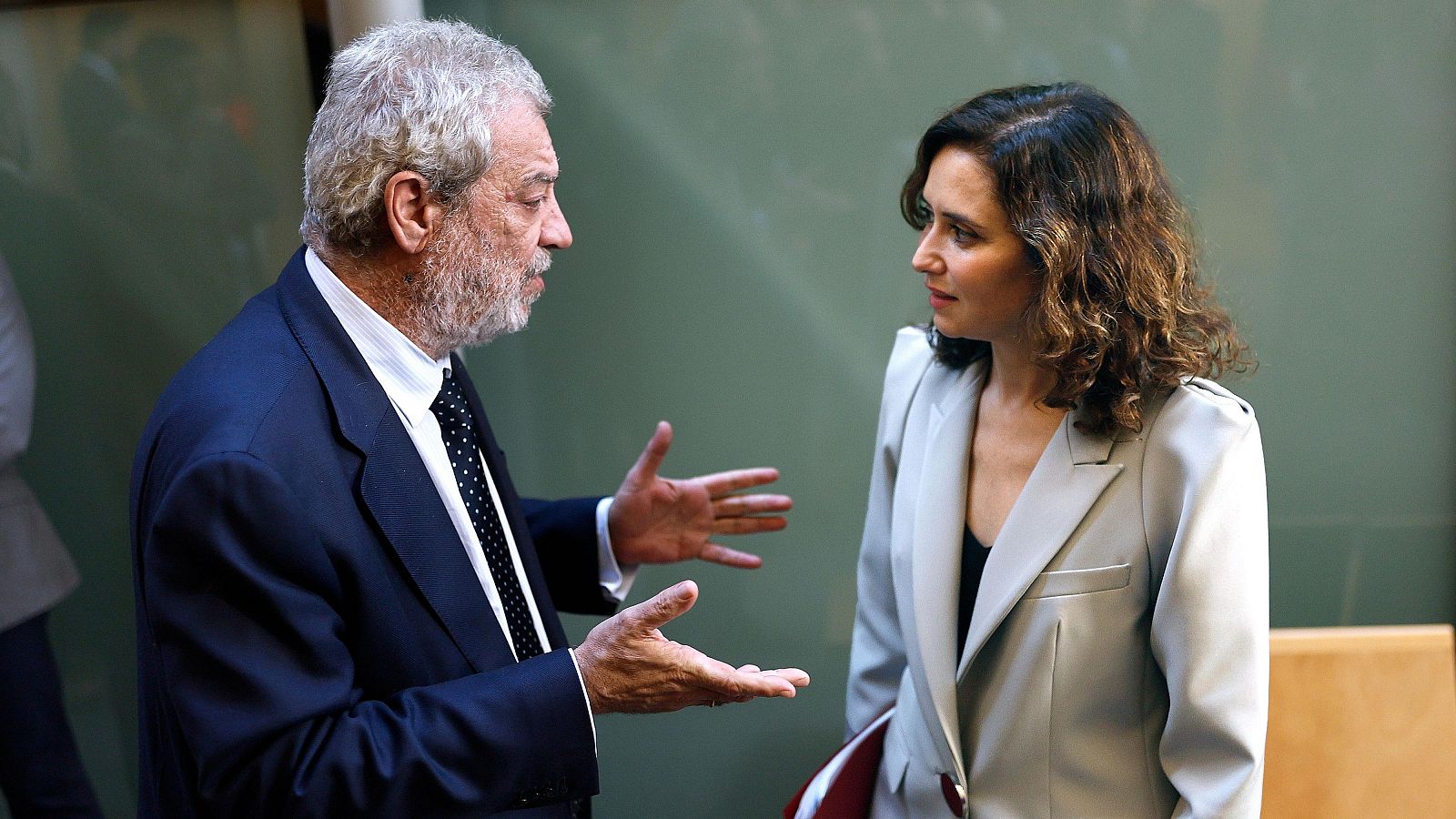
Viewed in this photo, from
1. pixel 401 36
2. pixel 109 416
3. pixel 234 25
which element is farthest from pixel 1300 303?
pixel 109 416

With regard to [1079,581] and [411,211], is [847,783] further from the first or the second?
[411,211]

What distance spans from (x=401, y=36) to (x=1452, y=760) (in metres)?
2.08

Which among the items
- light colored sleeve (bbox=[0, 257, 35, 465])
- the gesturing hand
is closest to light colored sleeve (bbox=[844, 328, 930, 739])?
the gesturing hand

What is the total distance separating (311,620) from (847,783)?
0.98 metres

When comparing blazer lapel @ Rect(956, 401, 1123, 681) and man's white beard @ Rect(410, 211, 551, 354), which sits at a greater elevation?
man's white beard @ Rect(410, 211, 551, 354)

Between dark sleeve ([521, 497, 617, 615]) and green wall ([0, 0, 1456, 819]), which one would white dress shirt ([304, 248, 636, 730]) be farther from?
green wall ([0, 0, 1456, 819])

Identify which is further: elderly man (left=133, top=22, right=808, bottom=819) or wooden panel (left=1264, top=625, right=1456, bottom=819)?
wooden panel (left=1264, top=625, right=1456, bottom=819)

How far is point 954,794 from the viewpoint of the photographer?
181 centimetres

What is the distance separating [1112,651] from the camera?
1.71 m

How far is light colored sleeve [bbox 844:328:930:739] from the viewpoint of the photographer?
2.11m

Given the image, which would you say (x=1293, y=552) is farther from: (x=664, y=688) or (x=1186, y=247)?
(x=664, y=688)

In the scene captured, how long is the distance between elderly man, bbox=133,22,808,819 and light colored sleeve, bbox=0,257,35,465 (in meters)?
1.33

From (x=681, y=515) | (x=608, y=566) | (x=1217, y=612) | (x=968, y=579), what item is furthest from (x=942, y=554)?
(x=608, y=566)

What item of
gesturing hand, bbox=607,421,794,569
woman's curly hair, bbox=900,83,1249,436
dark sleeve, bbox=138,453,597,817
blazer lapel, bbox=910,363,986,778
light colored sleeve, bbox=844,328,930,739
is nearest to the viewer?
dark sleeve, bbox=138,453,597,817
